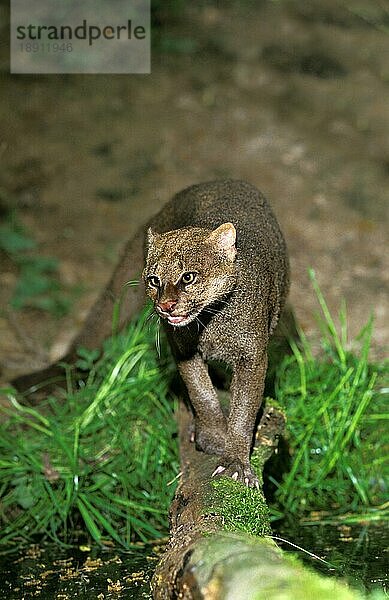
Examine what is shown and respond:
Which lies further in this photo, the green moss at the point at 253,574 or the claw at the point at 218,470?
the claw at the point at 218,470

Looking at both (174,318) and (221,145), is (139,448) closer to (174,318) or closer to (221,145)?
(174,318)

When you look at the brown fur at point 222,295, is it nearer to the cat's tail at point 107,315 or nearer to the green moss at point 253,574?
the cat's tail at point 107,315

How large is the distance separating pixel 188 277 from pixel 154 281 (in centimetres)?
14

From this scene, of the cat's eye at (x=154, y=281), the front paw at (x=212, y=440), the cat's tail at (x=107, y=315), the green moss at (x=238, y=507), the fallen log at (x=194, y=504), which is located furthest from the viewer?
the cat's tail at (x=107, y=315)

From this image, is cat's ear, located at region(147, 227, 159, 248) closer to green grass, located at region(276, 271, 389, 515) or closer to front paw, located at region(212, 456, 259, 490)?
front paw, located at region(212, 456, 259, 490)

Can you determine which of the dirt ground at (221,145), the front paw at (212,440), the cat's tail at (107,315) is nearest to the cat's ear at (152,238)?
the front paw at (212,440)

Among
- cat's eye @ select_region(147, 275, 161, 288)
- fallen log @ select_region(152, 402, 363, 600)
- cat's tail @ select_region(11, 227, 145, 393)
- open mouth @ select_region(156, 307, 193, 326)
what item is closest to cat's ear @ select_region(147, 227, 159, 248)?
cat's eye @ select_region(147, 275, 161, 288)

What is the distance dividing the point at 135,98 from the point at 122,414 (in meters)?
4.64

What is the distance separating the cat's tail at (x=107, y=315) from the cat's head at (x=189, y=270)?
141 centimetres

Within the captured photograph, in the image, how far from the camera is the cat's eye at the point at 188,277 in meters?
3.67

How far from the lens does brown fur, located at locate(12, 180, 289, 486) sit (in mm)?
3725

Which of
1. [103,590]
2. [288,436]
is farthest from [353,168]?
[103,590]

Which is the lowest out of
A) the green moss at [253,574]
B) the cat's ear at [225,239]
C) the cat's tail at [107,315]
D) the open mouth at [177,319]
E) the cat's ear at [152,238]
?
the cat's tail at [107,315]

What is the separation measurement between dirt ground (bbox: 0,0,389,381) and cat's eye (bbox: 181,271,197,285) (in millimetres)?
2957
